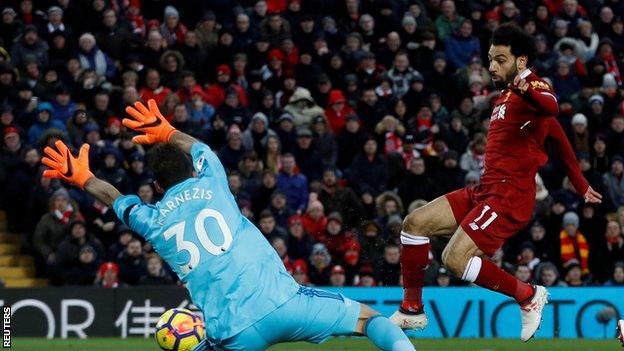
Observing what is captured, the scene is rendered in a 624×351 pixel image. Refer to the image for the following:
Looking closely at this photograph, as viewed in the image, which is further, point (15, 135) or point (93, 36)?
point (93, 36)

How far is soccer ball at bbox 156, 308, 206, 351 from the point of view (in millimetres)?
10930

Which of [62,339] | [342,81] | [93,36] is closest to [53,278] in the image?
[62,339]

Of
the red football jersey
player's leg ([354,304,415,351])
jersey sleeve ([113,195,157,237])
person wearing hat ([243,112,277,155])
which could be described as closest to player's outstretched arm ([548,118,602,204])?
the red football jersey

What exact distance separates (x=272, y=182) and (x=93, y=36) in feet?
11.9

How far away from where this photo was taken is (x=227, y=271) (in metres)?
9.15

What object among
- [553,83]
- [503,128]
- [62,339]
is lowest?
[62,339]

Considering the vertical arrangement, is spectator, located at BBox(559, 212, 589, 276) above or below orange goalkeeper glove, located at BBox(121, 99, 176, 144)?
below

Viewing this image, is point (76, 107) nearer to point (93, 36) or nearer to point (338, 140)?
point (93, 36)

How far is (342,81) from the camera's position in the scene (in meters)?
22.8

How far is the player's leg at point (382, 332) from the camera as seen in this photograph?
30.3ft

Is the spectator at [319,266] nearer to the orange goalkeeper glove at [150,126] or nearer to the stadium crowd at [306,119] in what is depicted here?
the stadium crowd at [306,119]

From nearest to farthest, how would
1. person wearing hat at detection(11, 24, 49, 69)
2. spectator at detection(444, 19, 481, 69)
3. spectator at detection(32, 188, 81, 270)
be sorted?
1. spectator at detection(32, 188, 81, 270)
2. person wearing hat at detection(11, 24, 49, 69)
3. spectator at detection(444, 19, 481, 69)

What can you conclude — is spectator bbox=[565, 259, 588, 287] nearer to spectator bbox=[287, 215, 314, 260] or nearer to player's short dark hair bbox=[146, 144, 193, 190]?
spectator bbox=[287, 215, 314, 260]

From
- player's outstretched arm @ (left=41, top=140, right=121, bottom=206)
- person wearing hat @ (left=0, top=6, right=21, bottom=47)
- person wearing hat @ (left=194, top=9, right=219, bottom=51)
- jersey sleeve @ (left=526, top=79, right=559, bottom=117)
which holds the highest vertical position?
jersey sleeve @ (left=526, top=79, right=559, bottom=117)
